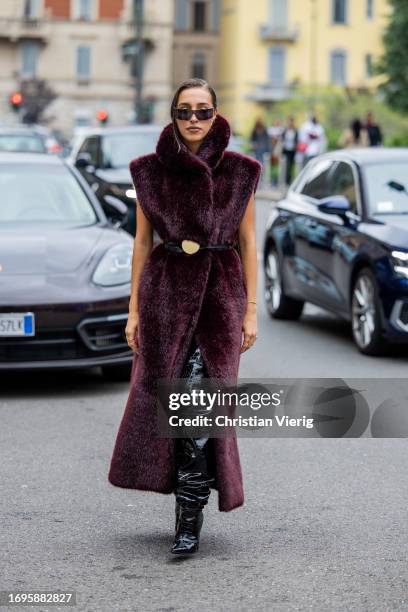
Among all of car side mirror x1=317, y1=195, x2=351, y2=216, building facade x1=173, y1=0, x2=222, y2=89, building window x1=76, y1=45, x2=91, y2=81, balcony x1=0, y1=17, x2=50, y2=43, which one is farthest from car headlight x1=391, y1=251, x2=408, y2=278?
building facade x1=173, y1=0, x2=222, y2=89

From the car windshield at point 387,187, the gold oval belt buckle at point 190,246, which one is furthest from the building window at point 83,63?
the gold oval belt buckle at point 190,246

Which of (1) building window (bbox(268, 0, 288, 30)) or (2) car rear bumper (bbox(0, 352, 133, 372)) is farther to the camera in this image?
(1) building window (bbox(268, 0, 288, 30))

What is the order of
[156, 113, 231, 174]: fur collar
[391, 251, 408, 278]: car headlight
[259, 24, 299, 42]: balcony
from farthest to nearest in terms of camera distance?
[259, 24, 299, 42]: balcony, [391, 251, 408, 278]: car headlight, [156, 113, 231, 174]: fur collar

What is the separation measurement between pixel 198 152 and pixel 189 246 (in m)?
0.34

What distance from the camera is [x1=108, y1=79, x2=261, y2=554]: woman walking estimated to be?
5.60 metres

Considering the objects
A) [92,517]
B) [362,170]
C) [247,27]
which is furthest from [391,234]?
[247,27]

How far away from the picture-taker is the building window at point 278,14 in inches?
3620

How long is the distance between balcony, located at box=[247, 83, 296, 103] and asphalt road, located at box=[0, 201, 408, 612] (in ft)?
275

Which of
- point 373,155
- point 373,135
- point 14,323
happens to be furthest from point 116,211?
point 373,135

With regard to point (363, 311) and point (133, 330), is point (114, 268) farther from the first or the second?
point (133, 330)

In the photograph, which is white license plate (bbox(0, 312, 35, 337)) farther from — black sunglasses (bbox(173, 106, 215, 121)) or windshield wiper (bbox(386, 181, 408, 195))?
black sunglasses (bbox(173, 106, 215, 121))

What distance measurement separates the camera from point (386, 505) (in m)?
6.53

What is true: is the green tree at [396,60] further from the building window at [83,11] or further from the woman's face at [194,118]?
the woman's face at [194,118]

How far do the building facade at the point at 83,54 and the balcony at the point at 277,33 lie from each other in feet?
19.2
